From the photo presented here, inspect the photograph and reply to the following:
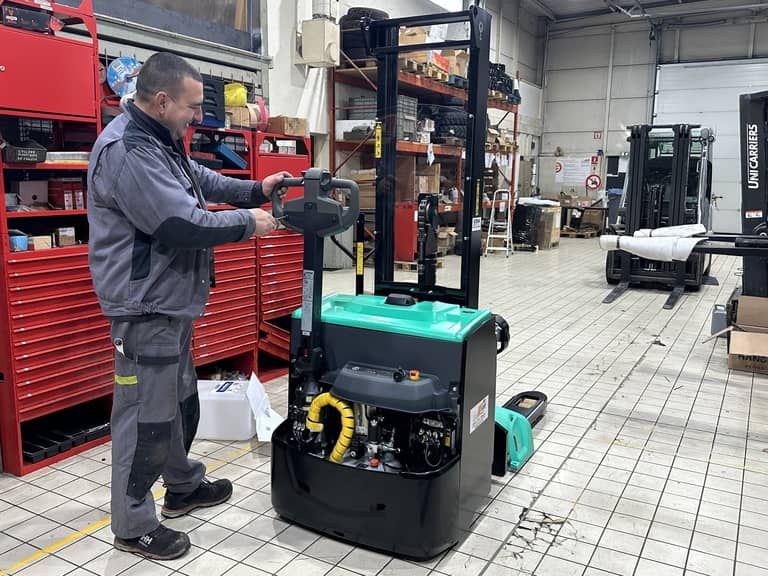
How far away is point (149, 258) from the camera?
2.34 metres

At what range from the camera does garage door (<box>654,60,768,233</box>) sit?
52.5 feet

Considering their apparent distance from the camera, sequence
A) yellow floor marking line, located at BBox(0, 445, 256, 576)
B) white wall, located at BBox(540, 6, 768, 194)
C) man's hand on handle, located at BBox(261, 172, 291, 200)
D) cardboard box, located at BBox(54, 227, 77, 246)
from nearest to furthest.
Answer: yellow floor marking line, located at BBox(0, 445, 256, 576) → man's hand on handle, located at BBox(261, 172, 291, 200) → cardboard box, located at BBox(54, 227, 77, 246) → white wall, located at BBox(540, 6, 768, 194)

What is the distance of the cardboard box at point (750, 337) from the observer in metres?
5.05

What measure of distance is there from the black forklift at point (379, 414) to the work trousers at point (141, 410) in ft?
1.61

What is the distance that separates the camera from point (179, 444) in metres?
2.79

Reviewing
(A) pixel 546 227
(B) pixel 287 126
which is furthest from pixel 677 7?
(B) pixel 287 126

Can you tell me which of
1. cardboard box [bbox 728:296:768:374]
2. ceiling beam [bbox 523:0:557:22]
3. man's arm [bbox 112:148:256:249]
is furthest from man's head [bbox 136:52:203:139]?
ceiling beam [bbox 523:0:557:22]

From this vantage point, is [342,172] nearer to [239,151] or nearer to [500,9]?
[239,151]

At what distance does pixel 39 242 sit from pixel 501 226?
10674 mm

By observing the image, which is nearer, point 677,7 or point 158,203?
point 158,203

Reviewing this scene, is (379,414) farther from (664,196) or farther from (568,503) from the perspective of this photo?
(664,196)

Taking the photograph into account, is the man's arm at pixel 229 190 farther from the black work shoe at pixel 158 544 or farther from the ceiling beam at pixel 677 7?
the ceiling beam at pixel 677 7

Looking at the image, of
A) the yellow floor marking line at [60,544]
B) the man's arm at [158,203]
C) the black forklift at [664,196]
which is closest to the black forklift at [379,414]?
the man's arm at [158,203]

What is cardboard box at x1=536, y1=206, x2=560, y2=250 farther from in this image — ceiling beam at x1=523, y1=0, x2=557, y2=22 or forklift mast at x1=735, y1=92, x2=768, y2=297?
forklift mast at x1=735, y1=92, x2=768, y2=297
